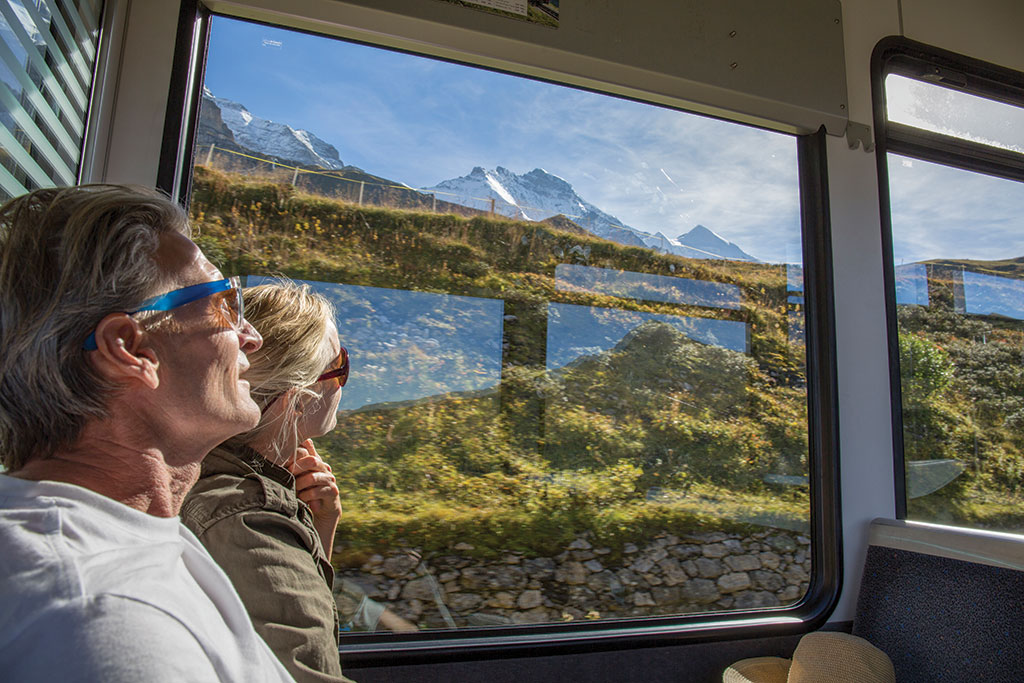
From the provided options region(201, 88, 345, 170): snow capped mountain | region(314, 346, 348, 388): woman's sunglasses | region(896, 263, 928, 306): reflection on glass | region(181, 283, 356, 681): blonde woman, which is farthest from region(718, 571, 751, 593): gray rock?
region(201, 88, 345, 170): snow capped mountain

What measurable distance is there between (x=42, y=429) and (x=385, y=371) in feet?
3.40

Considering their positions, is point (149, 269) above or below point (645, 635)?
above

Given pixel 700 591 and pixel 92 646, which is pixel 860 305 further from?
pixel 92 646

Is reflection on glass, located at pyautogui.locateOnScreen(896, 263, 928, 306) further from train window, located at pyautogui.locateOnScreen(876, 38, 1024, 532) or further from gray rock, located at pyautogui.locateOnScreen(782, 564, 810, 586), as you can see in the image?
gray rock, located at pyautogui.locateOnScreen(782, 564, 810, 586)

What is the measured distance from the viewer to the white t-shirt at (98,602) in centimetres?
50

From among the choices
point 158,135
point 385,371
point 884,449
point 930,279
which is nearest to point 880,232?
point 930,279

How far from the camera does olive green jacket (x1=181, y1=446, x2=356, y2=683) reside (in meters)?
0.86

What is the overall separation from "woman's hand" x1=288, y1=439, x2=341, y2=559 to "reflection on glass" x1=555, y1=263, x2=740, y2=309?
955 millimetres

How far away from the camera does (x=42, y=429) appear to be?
695 mm

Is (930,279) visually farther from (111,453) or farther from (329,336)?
(111,453)

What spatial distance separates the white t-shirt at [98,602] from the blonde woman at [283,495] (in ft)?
0.70

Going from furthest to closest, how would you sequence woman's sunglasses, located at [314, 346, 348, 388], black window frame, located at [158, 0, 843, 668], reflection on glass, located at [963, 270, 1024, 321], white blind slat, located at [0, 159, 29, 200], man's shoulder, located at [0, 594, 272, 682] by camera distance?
reflection on glass, located at [963, 270, 1024, 321] < black window frame, located at [158, 0, 843, 668] < woman's sunglasses, located at [314, 346, 348, 388] < white blind slat, located at [0, 159, 29, 200] < man's shoulder, located at [0, 594, 272, 682]

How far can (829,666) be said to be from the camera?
1.71 metres

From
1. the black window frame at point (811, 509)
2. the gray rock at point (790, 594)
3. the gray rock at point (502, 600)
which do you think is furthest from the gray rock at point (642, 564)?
the gray rock at point (790, 594)
